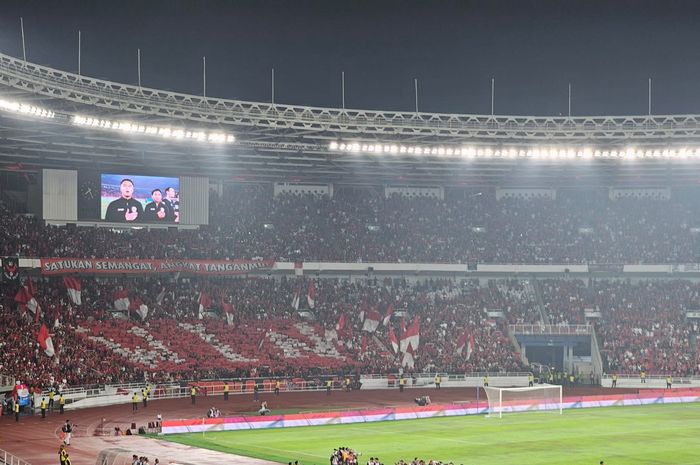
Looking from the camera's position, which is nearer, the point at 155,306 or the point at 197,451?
the point at 197,451

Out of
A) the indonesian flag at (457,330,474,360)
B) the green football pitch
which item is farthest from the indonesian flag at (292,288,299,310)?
the green football pitch

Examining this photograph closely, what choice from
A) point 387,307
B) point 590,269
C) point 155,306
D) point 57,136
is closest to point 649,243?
point 590,269

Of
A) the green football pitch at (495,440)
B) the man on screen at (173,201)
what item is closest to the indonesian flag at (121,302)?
the man on screen at (173,201)

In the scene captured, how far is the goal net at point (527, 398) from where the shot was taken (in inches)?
2163

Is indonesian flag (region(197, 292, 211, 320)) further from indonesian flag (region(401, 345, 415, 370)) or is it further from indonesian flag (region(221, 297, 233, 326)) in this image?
indonesian flag (region(401, 345, 415, 370))

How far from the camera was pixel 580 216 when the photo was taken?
82.6 meters

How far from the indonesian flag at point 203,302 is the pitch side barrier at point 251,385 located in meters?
8.40

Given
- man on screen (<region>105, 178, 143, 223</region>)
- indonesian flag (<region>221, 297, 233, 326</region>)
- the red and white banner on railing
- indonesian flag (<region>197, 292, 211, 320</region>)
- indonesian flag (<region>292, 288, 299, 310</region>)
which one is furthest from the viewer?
indonesian flag (<region>292, 288, 299, 310</region>)

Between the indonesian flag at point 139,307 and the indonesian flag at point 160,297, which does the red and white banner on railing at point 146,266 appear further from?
the indonesian flag at point 139,307

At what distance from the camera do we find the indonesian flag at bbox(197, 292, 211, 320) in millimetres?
68456

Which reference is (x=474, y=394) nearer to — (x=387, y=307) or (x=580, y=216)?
(x=387, y=307)

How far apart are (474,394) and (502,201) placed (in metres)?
25.0

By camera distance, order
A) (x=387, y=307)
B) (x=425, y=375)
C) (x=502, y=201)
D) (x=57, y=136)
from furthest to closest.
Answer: (x=502, y=201) < (x=387, y=307) < (x=425, y=375) < (x=57, y=136)

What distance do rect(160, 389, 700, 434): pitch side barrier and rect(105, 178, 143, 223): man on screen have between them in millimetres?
26938
